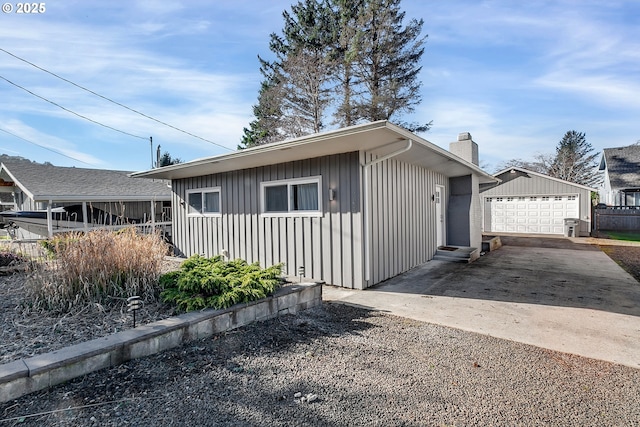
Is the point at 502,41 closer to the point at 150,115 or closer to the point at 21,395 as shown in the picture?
the point at 21,395

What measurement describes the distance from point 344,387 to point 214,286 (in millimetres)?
1812

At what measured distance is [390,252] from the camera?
19.6 ft

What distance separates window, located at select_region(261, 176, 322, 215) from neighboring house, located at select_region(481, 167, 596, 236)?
33.1ft

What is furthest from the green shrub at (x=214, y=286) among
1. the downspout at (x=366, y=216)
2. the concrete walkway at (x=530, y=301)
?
the downspout at (x=366, y=216)

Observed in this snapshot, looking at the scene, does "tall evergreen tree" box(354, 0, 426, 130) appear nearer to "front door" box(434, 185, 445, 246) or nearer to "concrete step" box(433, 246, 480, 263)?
"front door" box(434, 185, 445, 246)

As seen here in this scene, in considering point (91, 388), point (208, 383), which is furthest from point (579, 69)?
point (91, 388)

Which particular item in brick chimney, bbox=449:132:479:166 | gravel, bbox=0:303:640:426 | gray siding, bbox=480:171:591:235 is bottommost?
gravel, bbox=0:303:640:426

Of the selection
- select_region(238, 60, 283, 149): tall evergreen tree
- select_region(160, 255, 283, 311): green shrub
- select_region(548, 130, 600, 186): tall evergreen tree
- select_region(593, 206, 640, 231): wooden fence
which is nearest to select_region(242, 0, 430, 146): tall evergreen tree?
select_region(238, 60, 283, 149): tall evergreen tree

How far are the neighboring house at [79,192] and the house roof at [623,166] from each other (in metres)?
23.7

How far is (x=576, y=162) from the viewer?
97.9 feet

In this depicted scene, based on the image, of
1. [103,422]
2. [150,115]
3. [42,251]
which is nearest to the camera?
[103,422]

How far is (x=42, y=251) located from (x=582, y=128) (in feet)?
131

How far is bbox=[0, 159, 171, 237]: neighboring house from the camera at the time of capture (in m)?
10.5

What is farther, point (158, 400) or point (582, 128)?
point (582, 128)
